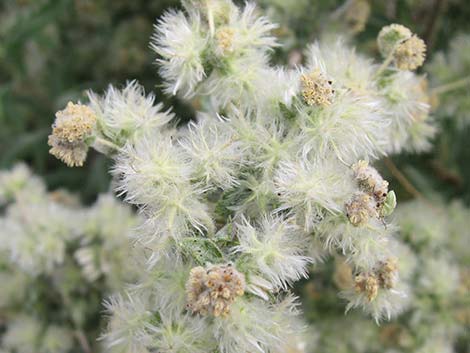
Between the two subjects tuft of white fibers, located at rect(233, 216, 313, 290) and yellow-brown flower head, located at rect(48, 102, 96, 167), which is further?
yellow-brown flower head, located at rect(48, 102, 96, 167)

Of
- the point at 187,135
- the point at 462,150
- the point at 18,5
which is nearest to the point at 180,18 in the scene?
the point at 187,135

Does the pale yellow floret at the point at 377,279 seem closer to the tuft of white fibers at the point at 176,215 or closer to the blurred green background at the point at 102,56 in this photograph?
the tuft of white fibers at the point at 176,215

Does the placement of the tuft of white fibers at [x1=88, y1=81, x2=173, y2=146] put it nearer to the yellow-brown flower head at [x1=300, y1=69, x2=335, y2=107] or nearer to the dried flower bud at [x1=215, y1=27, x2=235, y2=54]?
the dried flower bud at [x1=215, y1=27, x2=235, y2=54]

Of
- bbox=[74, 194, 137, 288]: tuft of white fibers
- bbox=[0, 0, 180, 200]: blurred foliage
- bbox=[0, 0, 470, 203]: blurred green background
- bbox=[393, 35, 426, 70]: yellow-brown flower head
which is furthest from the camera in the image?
bbox=[0, 0, 180, 200]: blurred foliage

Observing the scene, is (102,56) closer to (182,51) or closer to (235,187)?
(182,51)

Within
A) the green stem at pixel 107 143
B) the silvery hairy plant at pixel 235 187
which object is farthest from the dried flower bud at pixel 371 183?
the green stem at pixel 107 143

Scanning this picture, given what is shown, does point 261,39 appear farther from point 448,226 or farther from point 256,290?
point 448,226

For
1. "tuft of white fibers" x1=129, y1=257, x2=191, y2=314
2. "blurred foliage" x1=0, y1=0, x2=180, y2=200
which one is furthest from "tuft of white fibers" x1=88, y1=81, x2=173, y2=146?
"blurred foliage" x1=0, y1=0, x2=180, y2=200
